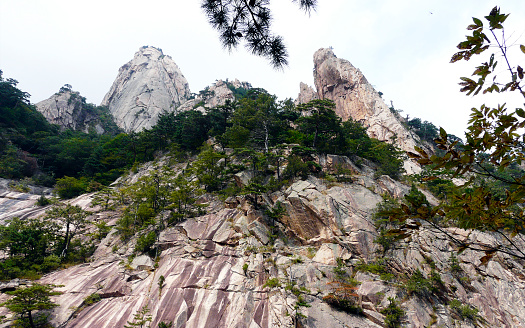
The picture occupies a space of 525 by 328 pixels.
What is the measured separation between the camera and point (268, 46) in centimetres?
485

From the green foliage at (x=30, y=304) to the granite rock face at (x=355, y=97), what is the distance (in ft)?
140

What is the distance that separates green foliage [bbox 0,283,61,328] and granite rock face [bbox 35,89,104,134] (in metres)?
52.7

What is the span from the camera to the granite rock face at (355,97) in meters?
41.8

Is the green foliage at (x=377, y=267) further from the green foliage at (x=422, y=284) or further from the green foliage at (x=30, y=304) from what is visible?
the green foliage at (x=30, y=304)

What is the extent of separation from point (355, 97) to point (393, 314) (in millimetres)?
43625

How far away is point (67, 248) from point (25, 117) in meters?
32.2

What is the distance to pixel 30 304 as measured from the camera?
429 inches

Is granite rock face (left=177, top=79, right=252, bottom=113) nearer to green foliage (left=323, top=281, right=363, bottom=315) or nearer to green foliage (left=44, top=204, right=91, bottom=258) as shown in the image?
green foliage (left=44, top=204, right=91, bottom=258)

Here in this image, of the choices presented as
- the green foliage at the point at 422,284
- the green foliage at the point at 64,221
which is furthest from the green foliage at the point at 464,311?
the green foliage at the point at 64,221

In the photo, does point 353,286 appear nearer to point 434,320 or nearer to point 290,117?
point 434,320

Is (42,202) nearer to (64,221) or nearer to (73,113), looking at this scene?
(64,221)

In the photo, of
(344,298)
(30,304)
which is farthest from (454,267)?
(30,304)

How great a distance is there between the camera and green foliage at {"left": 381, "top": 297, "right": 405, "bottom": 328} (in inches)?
447

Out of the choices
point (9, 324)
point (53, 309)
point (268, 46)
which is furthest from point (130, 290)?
point (268, 46)
